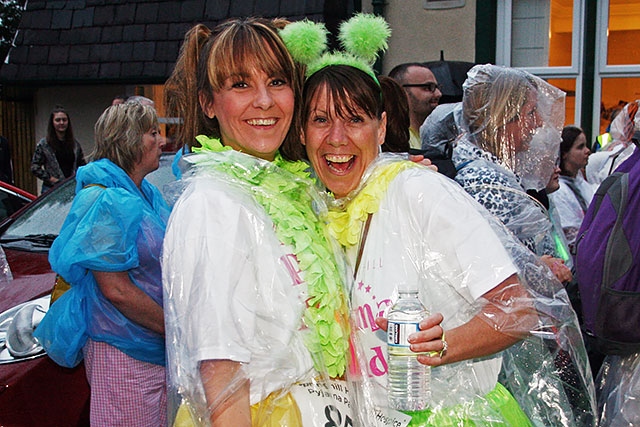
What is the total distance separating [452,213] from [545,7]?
708 cm

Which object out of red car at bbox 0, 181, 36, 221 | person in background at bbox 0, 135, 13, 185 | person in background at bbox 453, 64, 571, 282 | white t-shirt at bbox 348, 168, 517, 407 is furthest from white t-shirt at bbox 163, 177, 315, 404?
person in background at bbox 0, 135, 13, 185

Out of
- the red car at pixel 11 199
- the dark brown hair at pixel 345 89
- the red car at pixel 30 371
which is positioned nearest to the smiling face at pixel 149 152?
the red car at pixel 30 371

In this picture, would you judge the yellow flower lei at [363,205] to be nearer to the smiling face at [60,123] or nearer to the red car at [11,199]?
the red car at [11,199]

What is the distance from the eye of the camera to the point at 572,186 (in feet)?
20.5

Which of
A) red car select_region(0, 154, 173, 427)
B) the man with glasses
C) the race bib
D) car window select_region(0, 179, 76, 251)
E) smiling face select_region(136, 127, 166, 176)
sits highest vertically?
the man with glasses

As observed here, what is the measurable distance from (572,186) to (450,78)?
57.8 inches

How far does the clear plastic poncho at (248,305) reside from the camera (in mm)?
1877

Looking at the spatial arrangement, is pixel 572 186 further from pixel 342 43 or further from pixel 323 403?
pixel 323 403

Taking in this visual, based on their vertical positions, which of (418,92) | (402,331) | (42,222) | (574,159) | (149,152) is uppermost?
(418,92)

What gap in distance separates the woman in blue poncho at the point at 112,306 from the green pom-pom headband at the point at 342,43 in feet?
3.93

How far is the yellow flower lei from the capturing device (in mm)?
2219

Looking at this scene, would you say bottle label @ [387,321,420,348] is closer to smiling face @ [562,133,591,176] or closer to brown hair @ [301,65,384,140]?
brown hair @ [301,65,384,140]

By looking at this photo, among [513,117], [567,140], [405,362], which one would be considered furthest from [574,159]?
[405,362]

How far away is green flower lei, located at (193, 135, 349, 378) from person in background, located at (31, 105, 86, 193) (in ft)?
23.0
